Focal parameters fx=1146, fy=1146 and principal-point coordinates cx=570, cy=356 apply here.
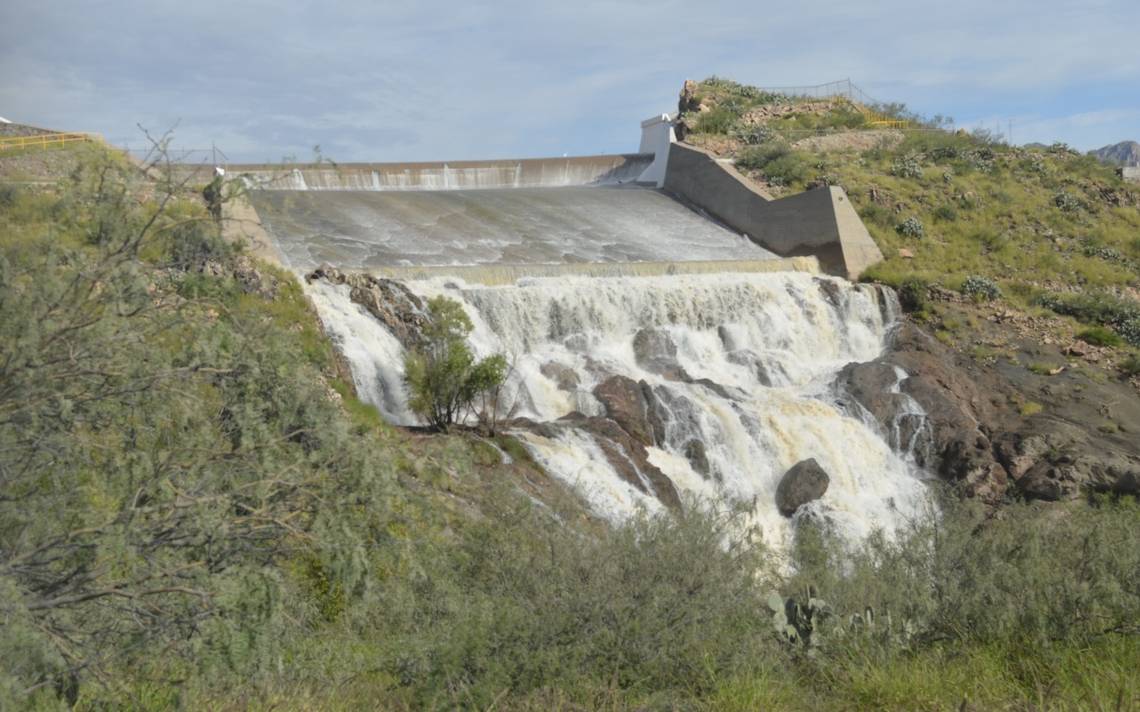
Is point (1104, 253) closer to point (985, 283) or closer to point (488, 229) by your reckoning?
point (985, 283)

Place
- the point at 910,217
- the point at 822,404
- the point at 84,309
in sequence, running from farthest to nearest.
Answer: the point at 910,217 < the point at 822,404 < the point at 84,309

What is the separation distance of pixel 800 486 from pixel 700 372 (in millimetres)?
4568

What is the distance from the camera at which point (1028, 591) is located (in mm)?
7359

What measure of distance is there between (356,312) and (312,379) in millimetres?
13065

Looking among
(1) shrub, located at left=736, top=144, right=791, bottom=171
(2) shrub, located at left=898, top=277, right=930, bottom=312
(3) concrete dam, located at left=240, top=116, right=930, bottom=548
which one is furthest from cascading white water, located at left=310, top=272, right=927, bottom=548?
(1) shrub, located at left=736, top=144, right=791, bottom=171

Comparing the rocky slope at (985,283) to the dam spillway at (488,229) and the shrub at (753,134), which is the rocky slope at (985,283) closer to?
the shrub at (753,134)

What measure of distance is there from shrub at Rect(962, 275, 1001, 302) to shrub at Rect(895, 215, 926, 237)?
312cm

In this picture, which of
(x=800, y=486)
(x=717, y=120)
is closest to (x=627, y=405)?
(x=800, y=486)

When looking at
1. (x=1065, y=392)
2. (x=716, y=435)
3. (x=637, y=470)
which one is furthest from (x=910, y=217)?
(x=637, y=470)

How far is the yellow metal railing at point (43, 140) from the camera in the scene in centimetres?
2511

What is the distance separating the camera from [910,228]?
29.9 m

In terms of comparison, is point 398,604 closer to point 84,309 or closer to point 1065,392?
point 84,309

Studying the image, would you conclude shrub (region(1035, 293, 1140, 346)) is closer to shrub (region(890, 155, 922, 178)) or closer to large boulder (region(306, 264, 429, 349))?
shrub (region(890, 155, 922, 178))

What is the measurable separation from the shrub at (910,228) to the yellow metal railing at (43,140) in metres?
19.7
